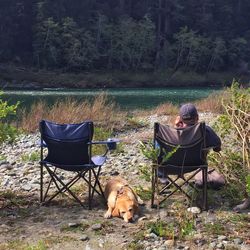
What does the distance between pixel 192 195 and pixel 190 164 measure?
410mm

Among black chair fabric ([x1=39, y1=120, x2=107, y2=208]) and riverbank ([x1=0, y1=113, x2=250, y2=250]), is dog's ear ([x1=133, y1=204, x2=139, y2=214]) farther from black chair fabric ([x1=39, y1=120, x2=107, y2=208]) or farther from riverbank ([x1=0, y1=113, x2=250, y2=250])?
black chair fabric ([x1=39, y1=120, x2=107, y2=208])

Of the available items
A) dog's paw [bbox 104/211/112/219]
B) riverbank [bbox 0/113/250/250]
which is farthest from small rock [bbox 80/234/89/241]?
dog's paw [bbox 104/211/112/219]

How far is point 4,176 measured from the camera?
615 cm

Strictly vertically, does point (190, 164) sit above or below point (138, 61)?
above

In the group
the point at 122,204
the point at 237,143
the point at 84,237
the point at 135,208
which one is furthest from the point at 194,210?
the point at 237,143

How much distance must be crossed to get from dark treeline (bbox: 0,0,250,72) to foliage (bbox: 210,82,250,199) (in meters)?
54.1

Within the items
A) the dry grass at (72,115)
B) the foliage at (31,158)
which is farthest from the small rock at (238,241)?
the dry grass at (72,115)

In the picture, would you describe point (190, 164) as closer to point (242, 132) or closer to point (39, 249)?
point (242, 132)

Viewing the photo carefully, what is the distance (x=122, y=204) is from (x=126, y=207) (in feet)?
0.19

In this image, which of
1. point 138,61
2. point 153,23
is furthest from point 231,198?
point 153,23

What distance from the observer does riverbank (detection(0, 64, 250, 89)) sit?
168ft

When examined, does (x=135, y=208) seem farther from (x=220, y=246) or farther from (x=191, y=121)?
(x=191, y=121)

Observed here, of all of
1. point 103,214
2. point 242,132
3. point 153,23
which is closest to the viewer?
point 103,214

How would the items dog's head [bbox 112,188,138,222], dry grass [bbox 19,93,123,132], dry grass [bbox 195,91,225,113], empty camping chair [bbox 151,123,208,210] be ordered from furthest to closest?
dry grass [bbox 195,91,225,113]
dry grass [bbox 19,93,123,132]
empty camping chair [bbox 151,123,208,210]
dog's head [bbox 112,188,138,222]
